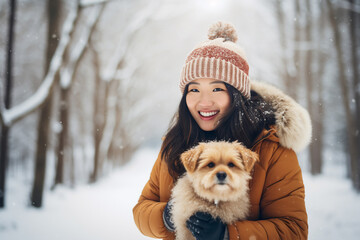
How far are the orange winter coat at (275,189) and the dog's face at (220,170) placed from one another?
0.50 ft

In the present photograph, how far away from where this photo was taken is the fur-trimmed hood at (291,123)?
2.03 metres

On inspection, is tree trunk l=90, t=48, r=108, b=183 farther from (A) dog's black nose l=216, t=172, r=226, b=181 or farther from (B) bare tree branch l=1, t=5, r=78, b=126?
(A) dog's black nose l=216, t=172, r=226, b=181

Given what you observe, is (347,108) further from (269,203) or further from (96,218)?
→ (96,218)

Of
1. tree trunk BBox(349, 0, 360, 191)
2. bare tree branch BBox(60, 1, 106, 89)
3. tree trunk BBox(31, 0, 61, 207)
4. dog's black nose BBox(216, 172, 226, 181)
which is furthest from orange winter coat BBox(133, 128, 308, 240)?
tree trunk BBox(349, 0, 360, 191)

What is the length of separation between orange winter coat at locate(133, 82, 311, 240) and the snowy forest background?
2.11 m

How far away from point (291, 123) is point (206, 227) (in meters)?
1.10

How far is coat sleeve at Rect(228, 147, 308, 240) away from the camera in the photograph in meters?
1.74

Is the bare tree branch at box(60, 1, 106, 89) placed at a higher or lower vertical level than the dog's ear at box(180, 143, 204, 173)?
higher

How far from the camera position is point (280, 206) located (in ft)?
6.07

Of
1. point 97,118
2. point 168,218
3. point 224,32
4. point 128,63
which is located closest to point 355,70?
point 224,32

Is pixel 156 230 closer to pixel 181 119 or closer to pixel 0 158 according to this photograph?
pixel 181 119

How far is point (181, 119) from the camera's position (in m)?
2.64

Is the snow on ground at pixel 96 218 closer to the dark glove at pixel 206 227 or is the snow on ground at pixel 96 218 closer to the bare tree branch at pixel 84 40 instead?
the dark glove at pixel 206 227

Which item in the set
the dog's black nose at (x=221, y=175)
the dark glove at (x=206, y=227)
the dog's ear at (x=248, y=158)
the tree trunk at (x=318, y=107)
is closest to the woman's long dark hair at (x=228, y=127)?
the dog's ear at (x=248, y=158)
